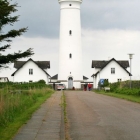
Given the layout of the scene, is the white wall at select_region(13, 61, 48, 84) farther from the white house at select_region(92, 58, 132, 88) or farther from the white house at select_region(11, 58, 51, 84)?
the white house at select_region(92, 58, 132, 88)

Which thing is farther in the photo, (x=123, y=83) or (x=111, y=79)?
(x=111, y=79)

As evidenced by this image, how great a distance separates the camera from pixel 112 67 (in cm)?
8919

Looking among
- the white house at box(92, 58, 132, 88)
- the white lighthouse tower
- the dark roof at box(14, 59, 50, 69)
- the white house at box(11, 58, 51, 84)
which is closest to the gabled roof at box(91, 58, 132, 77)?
the white house at box(92, 58, 132, 88)

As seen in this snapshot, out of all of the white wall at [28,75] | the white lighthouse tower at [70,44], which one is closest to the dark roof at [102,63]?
the white lighthouse tower at [70,44]

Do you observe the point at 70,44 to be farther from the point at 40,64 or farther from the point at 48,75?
the point at 40,64

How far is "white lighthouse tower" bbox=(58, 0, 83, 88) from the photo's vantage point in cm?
8069

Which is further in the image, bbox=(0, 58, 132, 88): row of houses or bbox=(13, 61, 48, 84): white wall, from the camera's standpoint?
bbox=(13, 61, 48, 84): white wall

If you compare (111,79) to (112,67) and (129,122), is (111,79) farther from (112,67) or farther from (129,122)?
(129,122)

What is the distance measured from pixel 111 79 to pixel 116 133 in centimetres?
7494

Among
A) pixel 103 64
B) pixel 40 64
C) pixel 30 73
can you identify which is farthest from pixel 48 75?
pixel 103 64

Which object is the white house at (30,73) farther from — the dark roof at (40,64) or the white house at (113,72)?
the white house at (113,72)

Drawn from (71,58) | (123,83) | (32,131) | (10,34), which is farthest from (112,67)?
(32,131)

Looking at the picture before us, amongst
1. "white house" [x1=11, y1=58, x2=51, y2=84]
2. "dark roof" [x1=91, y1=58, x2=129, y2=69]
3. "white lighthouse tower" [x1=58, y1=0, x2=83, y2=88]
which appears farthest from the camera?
"dark roof" [x1=91, y1=58, x2=129, y2=69]

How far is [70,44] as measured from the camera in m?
80.6
